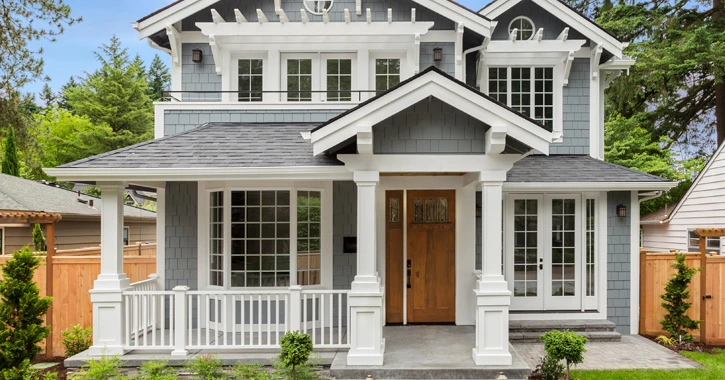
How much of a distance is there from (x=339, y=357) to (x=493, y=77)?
607 centimetres

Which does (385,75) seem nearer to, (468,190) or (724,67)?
(468,190)

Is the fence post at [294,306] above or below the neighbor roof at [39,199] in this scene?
below

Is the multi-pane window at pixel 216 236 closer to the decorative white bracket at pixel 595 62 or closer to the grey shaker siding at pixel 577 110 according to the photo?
the grey shaker siding at pixel 577 110

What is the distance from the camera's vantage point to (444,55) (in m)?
8.74

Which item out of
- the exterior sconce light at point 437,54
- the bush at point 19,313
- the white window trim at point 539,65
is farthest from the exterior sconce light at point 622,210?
the bush at point 19,313

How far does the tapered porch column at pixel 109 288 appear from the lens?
654 centimetres

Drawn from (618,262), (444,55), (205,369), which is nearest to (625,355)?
(618,262)

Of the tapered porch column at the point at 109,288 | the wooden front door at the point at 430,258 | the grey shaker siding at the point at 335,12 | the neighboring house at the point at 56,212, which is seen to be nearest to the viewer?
the tapered porch column at the point at 109,288

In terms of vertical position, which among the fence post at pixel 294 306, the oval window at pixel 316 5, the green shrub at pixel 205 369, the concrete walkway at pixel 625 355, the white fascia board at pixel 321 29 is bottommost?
the concrete walkway at pixel 625 355

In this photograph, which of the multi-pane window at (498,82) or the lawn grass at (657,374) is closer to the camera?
the lawn grass at (657,374)

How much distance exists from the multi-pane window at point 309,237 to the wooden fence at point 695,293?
19.2ft

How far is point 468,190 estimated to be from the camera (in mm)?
8156

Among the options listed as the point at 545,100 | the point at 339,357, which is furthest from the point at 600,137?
the point at 339,357

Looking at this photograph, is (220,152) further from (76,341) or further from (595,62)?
(595,62)
